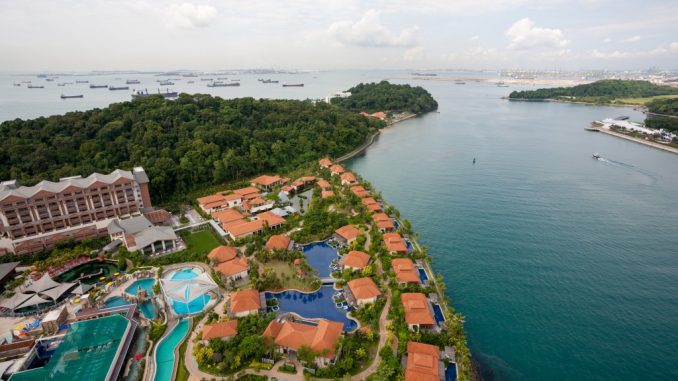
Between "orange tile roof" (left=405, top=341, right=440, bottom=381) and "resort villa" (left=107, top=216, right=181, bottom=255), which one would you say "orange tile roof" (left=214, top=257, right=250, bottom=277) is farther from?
"orange tile roof" (left=405, top=341, right=440, bottom=381)

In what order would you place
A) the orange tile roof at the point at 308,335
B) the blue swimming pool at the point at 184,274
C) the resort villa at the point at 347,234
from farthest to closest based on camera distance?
the resort villa at the point at 347,234, the blue swimming pool at the point at 184,274, the orange tile roof at the point at 308,335

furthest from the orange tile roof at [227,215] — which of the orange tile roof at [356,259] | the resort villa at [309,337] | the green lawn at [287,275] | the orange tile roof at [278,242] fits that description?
the resort villa at [309,337]

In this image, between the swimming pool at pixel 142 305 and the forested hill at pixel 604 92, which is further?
the forested hill at pixel 604 92

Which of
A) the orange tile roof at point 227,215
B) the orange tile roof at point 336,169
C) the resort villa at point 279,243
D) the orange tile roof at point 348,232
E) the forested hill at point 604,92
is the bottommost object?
the orange tile roof at point 227,215

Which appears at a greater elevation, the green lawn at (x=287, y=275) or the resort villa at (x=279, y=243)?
the resort villa at (x=279, y=243)

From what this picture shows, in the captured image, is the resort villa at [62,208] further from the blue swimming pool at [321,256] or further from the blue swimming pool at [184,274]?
the blue swimming pool at [321,256]

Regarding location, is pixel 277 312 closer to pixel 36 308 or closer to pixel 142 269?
pixel 142 269

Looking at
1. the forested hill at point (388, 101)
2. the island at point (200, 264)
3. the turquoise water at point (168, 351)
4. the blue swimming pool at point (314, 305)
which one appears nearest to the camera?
the turquoise water at point (168, 351)

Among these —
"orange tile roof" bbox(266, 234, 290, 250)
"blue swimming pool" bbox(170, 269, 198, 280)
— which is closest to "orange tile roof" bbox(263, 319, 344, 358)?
"orange tile roof" bbox(266, 234, 290, 250)
